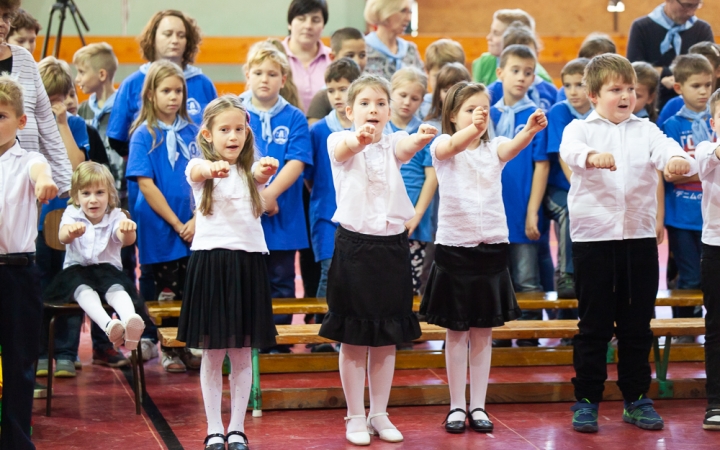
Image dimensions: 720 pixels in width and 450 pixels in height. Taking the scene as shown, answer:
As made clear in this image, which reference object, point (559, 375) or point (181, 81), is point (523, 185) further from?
point (181, 81)

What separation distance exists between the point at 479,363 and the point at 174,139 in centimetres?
194

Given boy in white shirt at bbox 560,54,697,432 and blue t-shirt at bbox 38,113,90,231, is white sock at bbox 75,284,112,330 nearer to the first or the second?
blue t-shirt at bbox 38,113,90,231

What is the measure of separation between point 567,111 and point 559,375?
4.69ft

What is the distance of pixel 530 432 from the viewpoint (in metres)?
3.61

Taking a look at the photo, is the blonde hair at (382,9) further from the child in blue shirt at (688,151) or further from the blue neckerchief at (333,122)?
the child in blue shirt at (688,151)

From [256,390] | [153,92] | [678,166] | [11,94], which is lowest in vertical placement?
[256,390]

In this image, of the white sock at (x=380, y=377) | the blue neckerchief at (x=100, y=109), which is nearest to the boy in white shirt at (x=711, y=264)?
the white sock at (x=380, y=377)

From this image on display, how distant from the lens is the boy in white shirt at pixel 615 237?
3.63 m

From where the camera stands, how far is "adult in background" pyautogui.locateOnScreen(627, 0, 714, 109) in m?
5.69

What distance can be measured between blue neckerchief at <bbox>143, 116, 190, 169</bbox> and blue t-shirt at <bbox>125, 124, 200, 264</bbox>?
2 centimetres

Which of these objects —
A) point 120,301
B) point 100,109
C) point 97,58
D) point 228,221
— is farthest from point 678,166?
point 97,58

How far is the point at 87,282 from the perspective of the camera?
155 inches

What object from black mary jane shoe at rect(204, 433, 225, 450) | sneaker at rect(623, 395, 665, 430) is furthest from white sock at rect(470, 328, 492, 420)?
black mary jane shoe at rect(204, 433, 225, 450)

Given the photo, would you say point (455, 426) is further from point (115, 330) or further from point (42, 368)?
point (42, 368)
